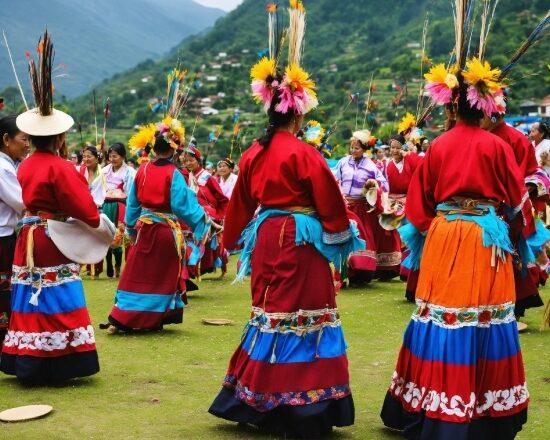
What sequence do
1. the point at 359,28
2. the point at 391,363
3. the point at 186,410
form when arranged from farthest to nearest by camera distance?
the point at 359,28 → the point at 391,363 → the point at 186,410

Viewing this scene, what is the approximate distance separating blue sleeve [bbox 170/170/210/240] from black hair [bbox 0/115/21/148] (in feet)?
7.63

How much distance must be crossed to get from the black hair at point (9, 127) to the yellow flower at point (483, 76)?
3290 millimetres

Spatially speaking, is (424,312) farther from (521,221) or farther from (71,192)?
(71,192)

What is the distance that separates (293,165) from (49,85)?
2.19 metres

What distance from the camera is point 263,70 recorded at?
6.14 m

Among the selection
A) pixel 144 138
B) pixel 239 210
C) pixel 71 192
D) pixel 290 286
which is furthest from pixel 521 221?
pixel 144 138

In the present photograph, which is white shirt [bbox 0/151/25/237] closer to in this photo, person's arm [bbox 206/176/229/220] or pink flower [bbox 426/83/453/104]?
pink flower [bbox 426/83/453/104]

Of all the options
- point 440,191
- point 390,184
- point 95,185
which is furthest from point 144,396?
point 390,184

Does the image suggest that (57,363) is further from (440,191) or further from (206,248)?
(206,248)

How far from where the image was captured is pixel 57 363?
23.5 feet

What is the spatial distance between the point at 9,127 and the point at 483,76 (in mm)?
3453

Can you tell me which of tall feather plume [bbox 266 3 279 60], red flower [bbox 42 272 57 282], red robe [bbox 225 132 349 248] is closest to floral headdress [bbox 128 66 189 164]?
red flower [bbox 42 272 57 282]

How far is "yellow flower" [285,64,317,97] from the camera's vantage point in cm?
607

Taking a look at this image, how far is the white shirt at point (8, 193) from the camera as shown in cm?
702
